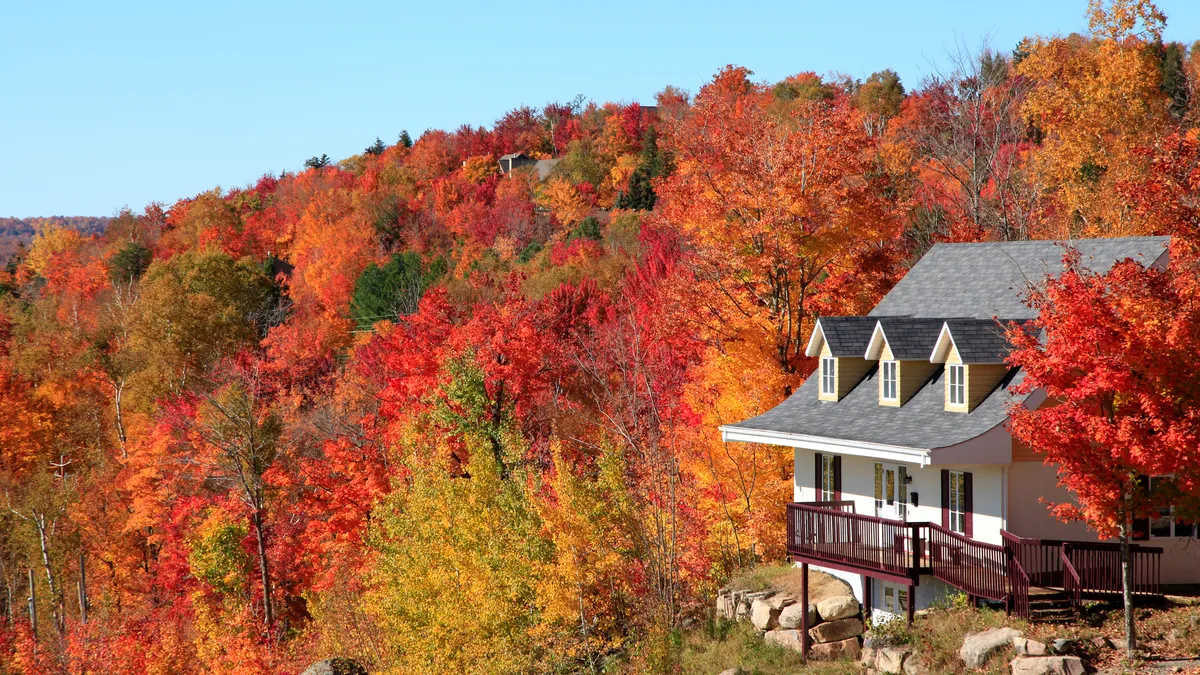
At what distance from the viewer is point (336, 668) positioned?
34.2 metres

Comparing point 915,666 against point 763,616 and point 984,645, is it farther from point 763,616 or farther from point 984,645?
point 763,616

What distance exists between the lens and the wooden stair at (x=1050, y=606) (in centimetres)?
2156

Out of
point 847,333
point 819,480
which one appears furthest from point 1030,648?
point 847,333

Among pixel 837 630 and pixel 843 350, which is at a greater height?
pixel 843 350

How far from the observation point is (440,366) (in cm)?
4481

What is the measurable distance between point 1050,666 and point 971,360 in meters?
6.77

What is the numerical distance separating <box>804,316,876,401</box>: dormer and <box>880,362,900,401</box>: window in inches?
52.5

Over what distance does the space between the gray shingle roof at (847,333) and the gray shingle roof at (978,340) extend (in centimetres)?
361

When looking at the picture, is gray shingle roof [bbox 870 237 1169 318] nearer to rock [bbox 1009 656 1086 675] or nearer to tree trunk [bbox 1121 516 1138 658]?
tree trunk [bbox 1121 516 1138 658]

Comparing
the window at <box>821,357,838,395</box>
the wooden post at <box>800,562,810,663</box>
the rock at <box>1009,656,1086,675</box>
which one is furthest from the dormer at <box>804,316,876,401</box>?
the rock at <box>1009,656,1086,675</box>

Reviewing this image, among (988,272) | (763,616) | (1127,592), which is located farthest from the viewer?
(988,272)

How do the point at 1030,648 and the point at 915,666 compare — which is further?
the point at 915,666

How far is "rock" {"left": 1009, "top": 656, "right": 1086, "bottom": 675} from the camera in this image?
1952cm

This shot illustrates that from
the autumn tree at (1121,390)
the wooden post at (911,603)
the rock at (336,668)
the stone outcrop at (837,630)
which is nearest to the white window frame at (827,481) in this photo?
the stone outcrop at (837,630)
